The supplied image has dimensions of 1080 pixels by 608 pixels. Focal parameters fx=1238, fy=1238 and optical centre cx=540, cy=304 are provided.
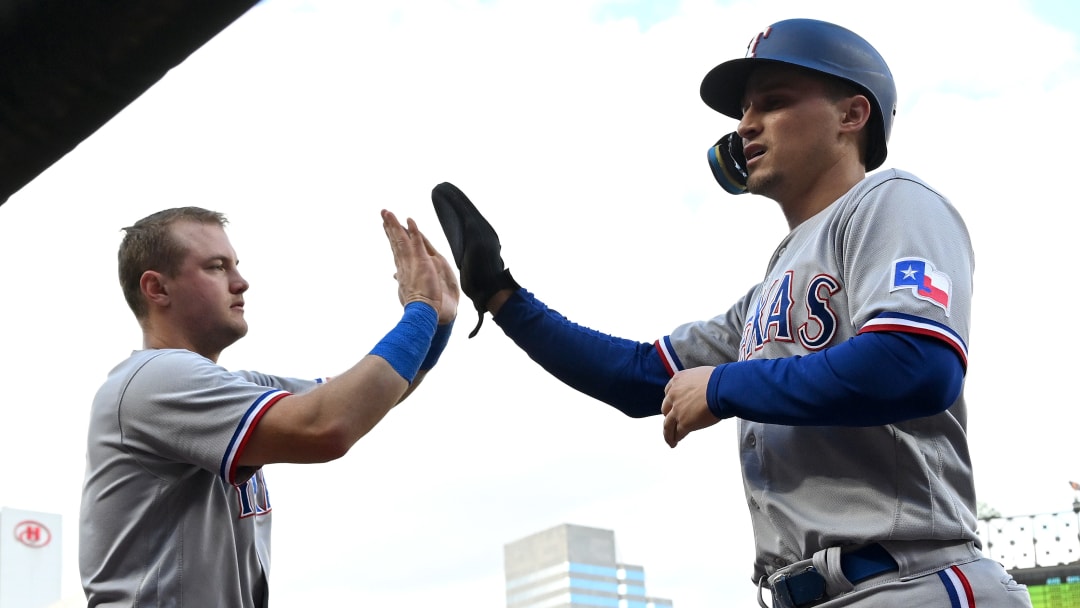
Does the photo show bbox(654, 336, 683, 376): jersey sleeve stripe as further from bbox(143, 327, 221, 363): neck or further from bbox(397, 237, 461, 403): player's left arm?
bbox(143, 327, 221, 363): neck

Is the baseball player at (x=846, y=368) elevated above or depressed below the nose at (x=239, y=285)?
below

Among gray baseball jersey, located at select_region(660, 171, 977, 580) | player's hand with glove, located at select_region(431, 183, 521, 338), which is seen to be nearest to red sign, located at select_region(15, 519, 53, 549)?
player's hand with glove, located at select_region(431, 183, 521, 338)

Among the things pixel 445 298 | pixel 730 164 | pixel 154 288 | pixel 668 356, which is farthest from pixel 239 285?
pixel 730 164

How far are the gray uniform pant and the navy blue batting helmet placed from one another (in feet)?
4.22

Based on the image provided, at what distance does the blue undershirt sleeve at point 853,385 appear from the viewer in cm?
270

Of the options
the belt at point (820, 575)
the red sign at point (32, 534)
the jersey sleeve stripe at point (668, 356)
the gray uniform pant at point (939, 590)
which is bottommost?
the gray uniform pant at point (939, 590)

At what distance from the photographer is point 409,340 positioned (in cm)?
347

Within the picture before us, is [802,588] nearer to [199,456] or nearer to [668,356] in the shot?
[668,356]

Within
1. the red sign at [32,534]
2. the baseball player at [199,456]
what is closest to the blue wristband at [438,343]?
the baseball player at [199,456]

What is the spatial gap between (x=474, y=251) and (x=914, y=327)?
166 cm

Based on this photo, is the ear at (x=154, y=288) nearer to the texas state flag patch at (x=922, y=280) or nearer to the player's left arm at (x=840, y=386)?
the player's left arm at (x=840, y=386)

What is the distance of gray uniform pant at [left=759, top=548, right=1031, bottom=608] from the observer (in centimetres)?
274

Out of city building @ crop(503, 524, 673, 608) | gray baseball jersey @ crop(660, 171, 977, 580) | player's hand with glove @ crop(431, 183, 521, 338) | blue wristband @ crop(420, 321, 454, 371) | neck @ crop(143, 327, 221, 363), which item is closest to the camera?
gray baseball jersey @ crop(660, 171, 977, 580)

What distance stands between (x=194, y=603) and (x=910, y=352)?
6.31 ft
